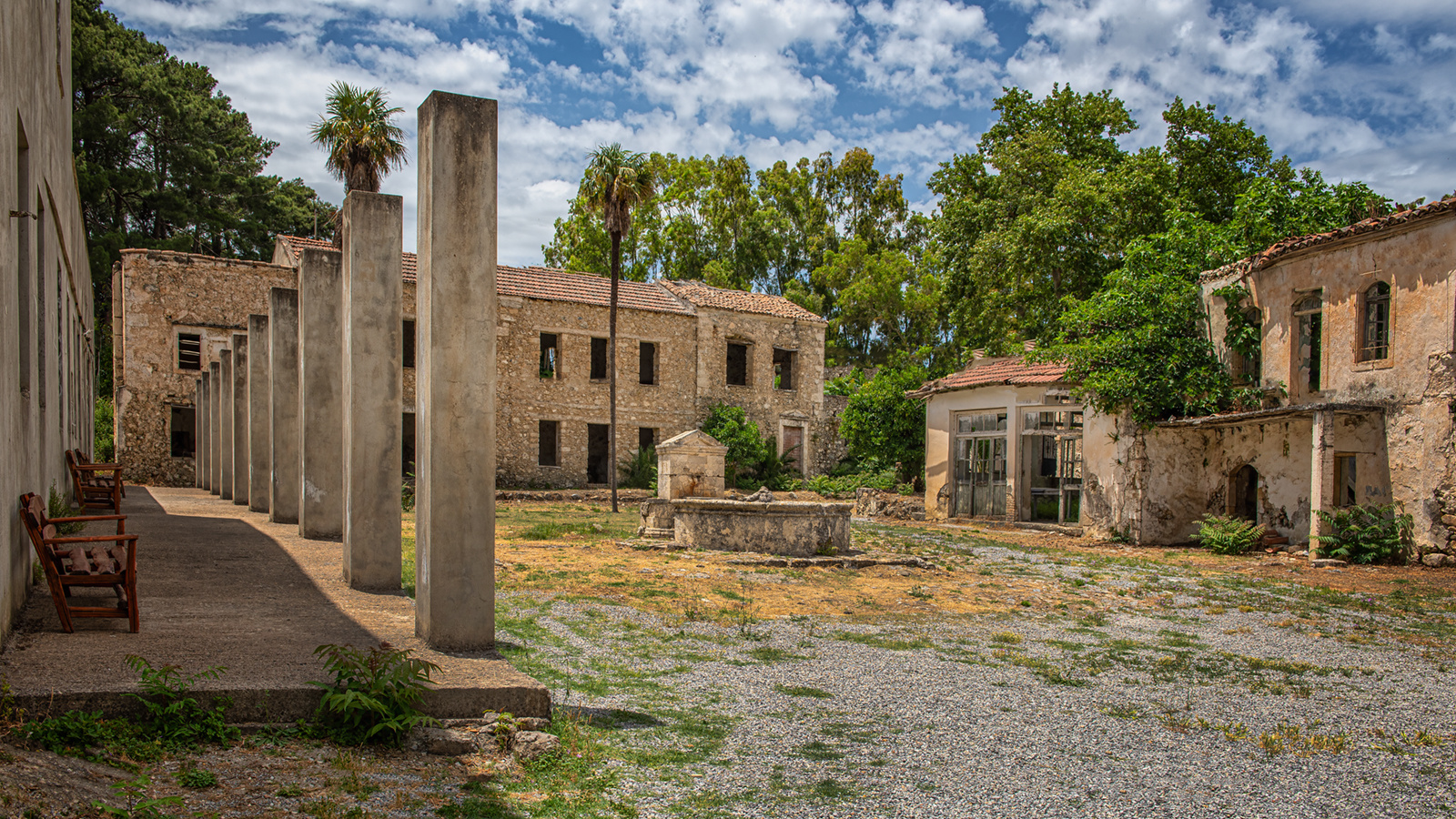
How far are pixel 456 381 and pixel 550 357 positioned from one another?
24.8 m

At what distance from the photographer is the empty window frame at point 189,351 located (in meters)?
24.3

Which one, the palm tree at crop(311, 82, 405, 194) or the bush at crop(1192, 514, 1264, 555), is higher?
the palm tree at crop(311, 82, 405, 194)

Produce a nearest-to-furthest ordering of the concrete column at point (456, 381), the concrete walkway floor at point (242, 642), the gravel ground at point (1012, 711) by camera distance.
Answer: the concrete walkway floor at point (242, 642)
the gravel ground at point (1012, 711)
the concrete column at point (456, 381)

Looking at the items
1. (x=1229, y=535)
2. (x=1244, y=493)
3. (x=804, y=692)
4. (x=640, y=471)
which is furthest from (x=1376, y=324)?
(x=640, y=471)

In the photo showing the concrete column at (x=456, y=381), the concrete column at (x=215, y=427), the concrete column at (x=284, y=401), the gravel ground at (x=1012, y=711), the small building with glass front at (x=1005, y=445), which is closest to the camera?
the gravel ground at (x=1012, y=711)

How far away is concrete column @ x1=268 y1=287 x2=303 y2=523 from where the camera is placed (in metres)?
11.2

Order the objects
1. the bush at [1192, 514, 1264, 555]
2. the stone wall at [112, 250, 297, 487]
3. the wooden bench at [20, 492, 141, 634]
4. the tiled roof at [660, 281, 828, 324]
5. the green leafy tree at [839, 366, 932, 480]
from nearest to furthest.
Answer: the wooden bench at [20, 492, 141, 634] → the bush at [1192, 514, 1264, 555] → the stone wall at [112, 250, 297, 487] → the green leafy tree at [839, 366, 932, 480] → the tiled roof at [660, 281, 828, 324]

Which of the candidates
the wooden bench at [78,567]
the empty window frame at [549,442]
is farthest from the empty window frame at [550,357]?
the wooden bench at [78,567]

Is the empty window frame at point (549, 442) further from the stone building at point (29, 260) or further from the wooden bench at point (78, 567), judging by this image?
the wooden bench at point (78, 567)

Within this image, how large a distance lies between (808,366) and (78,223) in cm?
2214

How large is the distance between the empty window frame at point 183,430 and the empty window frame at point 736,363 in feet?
52.0

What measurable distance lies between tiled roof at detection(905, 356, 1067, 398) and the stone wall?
55.5 ft

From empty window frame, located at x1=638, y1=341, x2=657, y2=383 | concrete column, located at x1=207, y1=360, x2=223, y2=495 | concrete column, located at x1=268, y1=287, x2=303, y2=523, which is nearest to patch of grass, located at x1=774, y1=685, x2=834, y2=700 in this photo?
concrete column, located at x1=268, y1=287, x2=303, y2=523

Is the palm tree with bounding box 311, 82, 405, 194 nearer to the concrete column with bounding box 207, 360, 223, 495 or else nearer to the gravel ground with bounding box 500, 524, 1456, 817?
the concrete column with bounding box 207, 360, 223, 495
